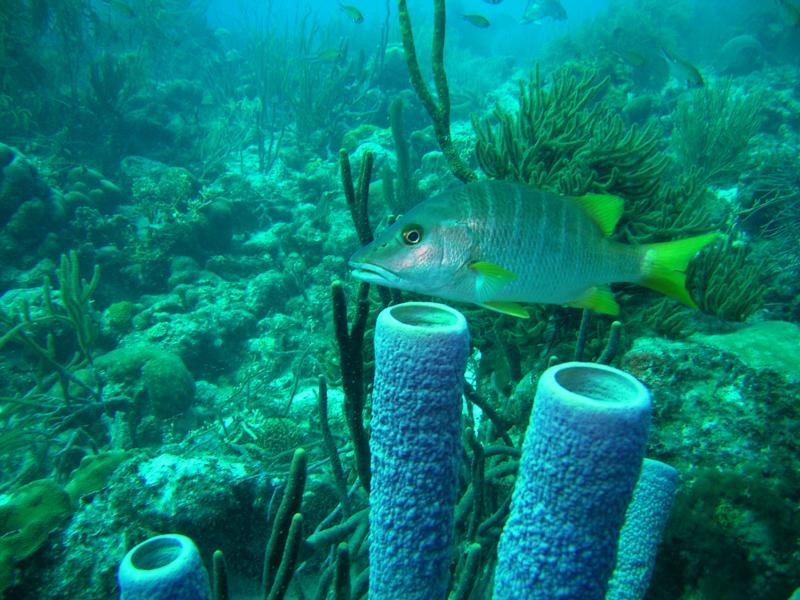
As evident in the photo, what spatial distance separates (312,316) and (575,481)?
6.08 meters

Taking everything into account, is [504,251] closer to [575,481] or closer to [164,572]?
[575,481]

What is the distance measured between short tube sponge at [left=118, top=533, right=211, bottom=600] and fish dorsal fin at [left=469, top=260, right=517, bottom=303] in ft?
5.02

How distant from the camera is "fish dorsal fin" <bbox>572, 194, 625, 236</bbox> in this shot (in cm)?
231

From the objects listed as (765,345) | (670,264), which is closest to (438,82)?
(670,264)

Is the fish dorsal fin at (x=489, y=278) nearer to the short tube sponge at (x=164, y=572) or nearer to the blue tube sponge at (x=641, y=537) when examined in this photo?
the blue tube sponge at (x=641, y=537)

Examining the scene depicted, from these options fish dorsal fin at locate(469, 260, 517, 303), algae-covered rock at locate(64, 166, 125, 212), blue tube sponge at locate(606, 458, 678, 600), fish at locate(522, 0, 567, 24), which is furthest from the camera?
fish at locate(522, 0, 567, 24)

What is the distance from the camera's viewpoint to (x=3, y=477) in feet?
15.9

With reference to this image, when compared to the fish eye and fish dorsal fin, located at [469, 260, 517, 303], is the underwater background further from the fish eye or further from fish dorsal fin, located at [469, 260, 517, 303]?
fish dorsal fin, located at [469, 260, 517, 303]

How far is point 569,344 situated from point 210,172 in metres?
11.4

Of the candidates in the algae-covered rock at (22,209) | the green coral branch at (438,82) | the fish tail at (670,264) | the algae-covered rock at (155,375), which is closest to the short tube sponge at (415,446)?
the fish tail at (670,264)

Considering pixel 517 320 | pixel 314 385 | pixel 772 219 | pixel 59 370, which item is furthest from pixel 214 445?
pixel 772 219

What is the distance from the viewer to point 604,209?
2320 millimetres

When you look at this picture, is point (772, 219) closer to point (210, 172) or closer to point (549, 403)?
point (549, 403)

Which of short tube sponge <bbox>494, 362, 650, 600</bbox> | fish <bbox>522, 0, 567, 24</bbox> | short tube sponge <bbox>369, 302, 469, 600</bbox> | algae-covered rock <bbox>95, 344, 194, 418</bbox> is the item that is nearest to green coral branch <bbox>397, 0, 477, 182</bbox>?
short tube sponge <bbox>369, 302, 469, 600</bbox>
